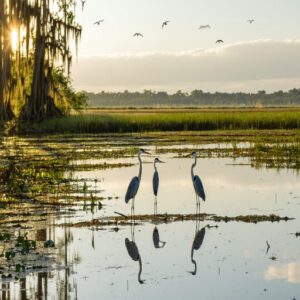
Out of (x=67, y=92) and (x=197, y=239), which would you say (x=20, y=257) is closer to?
(x=197, y=239)

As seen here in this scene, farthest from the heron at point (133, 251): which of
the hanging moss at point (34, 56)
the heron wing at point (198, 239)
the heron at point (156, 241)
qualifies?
the hanging moss at point (34, 56)

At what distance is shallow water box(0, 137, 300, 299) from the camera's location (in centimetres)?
945

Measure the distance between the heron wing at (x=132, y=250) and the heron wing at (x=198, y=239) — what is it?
33.9 inches

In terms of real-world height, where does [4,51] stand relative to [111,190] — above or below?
above

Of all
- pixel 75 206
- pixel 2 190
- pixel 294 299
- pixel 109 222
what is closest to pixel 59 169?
pixel 2 190

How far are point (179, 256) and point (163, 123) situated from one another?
36.6 metres

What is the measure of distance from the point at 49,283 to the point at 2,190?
950cm

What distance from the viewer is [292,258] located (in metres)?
11.0

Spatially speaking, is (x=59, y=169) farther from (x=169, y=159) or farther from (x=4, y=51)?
(x=4, y=51)

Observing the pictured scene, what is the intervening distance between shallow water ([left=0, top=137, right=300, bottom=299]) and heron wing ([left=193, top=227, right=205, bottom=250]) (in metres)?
0.07

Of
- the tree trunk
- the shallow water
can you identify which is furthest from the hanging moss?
the shallow water

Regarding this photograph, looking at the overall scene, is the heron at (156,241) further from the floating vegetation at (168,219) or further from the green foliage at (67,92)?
the green foliage at (67,92)

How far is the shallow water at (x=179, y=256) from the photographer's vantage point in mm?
9453

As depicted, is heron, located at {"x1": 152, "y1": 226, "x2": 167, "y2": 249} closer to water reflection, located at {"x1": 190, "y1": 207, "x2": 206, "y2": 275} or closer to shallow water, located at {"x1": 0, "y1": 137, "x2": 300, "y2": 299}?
shallow water, located at {"x1": 0, "y1": 137, "x2": 300, "y2": 299}
